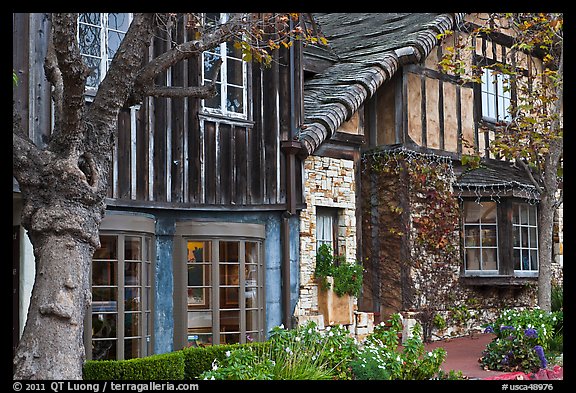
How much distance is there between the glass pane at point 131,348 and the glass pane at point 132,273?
78 centimetres

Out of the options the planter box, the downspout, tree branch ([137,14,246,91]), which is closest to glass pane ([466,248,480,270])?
the planter box

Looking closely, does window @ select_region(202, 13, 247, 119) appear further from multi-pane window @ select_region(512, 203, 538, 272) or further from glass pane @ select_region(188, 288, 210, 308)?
multi-pane window @ select_region(512, 203, 538, 272)

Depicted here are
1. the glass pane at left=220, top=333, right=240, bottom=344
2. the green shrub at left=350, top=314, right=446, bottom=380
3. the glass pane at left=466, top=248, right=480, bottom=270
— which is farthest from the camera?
the glass pane at left=466, top=248, right=480, bottom=270

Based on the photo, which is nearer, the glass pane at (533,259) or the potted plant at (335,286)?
the potted plant at (335,286)

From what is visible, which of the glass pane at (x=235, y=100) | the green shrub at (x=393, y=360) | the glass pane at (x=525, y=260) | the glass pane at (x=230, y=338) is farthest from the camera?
the glass pane at (x=525, y=260)

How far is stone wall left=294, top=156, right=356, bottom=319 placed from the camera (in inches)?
561

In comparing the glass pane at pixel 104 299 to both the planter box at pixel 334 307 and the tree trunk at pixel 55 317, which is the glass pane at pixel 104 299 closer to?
the tree trunk at pixel 55 317

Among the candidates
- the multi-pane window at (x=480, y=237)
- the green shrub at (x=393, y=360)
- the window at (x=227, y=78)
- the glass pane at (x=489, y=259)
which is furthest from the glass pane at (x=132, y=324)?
the glass pane at (x=489, y=259)

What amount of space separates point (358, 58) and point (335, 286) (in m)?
4.86

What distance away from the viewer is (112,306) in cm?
1130

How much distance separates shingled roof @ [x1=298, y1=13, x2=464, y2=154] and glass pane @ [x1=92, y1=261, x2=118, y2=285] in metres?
4.09

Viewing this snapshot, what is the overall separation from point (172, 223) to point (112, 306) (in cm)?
173

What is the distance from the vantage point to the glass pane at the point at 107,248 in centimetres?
1127
